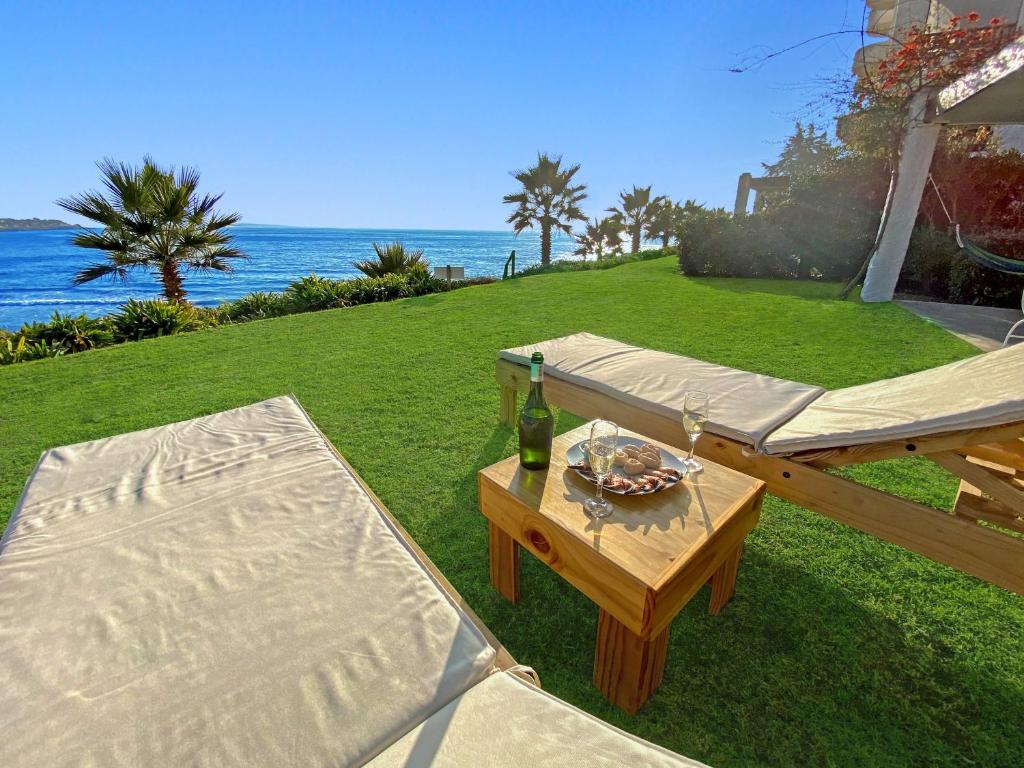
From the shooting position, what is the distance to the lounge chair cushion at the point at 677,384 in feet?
6.56

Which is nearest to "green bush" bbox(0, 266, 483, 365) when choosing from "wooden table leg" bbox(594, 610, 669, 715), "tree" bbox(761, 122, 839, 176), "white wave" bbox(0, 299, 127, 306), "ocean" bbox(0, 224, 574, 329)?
"ocean" bbox(0, 224, 574, 329)

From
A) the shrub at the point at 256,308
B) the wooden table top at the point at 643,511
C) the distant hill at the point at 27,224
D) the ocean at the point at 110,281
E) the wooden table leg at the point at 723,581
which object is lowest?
the ocean at the point at 110,281

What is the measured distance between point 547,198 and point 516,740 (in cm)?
1621

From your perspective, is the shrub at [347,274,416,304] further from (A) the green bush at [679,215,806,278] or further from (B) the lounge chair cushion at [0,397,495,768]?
(B) the lounge chair cushion at [0,397,495,768]

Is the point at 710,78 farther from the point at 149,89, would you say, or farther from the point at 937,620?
the point at 149,89

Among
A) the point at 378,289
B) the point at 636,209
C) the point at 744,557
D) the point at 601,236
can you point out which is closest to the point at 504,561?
the point at 744,557

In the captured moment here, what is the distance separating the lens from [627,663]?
1.36 meters

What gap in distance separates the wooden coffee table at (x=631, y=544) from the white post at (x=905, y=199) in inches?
275

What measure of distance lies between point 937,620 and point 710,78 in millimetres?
6456

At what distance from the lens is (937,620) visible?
5.67ft

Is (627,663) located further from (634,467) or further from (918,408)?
(918,408)

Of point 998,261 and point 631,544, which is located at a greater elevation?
point 998,261

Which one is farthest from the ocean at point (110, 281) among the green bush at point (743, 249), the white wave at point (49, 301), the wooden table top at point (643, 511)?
the green bush at point (743, 249)

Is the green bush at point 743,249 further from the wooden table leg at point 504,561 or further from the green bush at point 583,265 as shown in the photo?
the wooden table leg at point 504,561
